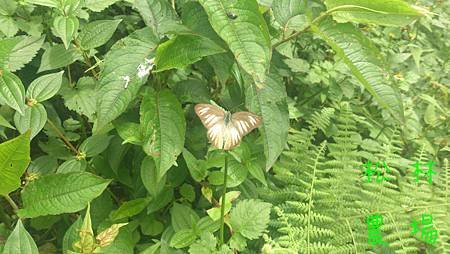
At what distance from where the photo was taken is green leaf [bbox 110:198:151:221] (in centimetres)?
119

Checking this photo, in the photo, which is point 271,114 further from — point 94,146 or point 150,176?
point 94,146

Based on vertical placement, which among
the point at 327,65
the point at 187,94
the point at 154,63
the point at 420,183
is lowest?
the point at 420,183

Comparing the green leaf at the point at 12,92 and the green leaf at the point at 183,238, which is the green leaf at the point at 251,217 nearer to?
the green leaf at the point at 183,238

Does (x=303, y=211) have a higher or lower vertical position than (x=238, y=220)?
lower

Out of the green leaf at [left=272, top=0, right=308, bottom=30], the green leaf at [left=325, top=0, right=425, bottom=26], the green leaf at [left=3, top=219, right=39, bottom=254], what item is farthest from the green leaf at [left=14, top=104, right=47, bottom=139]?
the green leaf at [left=325, top=0, right=425, bottom=26]

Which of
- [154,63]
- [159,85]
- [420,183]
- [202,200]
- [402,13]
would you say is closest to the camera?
[402,13]

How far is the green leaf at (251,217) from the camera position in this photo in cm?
116

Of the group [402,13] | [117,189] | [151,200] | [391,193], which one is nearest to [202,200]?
[151,200]

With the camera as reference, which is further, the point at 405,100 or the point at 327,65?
the point at 405,100

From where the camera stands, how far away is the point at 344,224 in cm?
140

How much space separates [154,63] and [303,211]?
65cm

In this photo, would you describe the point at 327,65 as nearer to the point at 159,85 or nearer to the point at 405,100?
the point at 405,100

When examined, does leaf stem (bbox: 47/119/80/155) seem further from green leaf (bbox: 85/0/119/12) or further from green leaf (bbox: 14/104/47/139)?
green leaf (bbox: 85/0/119/12)

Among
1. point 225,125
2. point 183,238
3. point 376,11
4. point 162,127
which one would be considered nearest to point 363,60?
point 376,11
